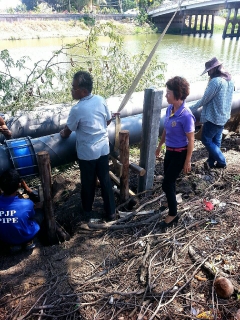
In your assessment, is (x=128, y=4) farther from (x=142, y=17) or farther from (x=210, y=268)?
(x=210, y=268)

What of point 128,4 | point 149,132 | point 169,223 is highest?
point 128,4

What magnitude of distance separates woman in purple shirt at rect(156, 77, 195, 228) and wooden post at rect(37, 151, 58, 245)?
4.11ft

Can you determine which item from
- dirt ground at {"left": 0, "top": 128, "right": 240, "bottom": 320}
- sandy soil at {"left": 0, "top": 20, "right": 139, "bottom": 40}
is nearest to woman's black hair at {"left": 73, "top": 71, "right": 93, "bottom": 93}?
dirt ground at {"left": 0, "top": 128, "right": 240, "bottom": 320}

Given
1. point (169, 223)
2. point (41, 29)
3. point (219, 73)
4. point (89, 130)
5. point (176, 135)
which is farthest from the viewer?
point (41, 29)

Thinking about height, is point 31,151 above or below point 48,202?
above

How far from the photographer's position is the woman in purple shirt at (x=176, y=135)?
2660mm

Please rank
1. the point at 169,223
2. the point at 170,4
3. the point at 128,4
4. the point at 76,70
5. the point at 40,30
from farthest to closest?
the point at 128,4 → the point at 40,30 → the point at 170,4 → the point at 76,70 → the point at 169,223

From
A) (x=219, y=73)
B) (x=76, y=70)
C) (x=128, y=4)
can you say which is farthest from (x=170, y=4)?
(x=219, y=73)

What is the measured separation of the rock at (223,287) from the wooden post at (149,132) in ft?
5.43

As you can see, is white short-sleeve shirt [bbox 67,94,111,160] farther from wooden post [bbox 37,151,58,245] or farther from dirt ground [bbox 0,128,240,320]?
dirt ground [bbox 0,128,240,320]

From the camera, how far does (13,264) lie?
2850 mm

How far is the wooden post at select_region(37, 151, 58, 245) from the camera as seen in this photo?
2.84m

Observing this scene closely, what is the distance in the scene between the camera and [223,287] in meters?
2.30

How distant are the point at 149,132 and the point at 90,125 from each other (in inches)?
33.8
